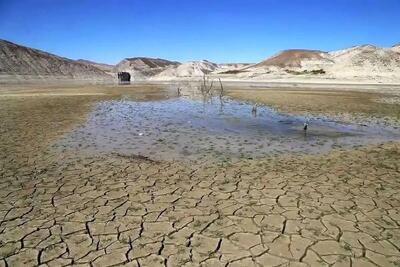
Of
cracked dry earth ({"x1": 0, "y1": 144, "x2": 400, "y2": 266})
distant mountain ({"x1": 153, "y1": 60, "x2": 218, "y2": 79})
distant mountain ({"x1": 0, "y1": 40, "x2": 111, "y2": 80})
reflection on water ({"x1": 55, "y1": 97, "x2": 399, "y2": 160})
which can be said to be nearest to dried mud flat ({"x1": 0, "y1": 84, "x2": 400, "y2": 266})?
cracked dry earth ({"x1": 0, "y1": 144, "x2": 400, "y2": 266})

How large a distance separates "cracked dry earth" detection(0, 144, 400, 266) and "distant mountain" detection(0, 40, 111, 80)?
83854mm

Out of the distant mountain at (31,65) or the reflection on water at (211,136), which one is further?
the distant mountain at (31,65)

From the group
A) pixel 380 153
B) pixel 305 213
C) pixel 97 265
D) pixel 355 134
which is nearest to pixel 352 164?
pixel 380 153

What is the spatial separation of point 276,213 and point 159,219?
5.79 feet

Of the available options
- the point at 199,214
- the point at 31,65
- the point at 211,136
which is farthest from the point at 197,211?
the point at 31,65

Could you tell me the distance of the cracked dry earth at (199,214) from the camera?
383cm

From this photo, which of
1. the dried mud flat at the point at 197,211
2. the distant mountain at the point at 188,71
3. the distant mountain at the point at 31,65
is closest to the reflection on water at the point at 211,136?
the dried mud flat at the point at 197,211

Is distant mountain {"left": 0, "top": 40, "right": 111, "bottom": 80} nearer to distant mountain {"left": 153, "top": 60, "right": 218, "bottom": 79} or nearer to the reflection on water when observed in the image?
distant mountain {"left": 153, "top": 60, "right": 218, "bottom": 79}

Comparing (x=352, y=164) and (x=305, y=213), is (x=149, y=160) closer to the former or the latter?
(x=305, y=213)

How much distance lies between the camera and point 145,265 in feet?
11.9

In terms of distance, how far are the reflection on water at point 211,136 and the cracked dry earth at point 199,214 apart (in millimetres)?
1327

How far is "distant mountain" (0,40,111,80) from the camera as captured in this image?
86000 mm

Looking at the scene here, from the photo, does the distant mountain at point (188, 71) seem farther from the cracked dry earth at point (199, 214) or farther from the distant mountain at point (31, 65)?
the cracked dry earth at point (199, 214)

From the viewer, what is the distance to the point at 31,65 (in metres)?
94.9
